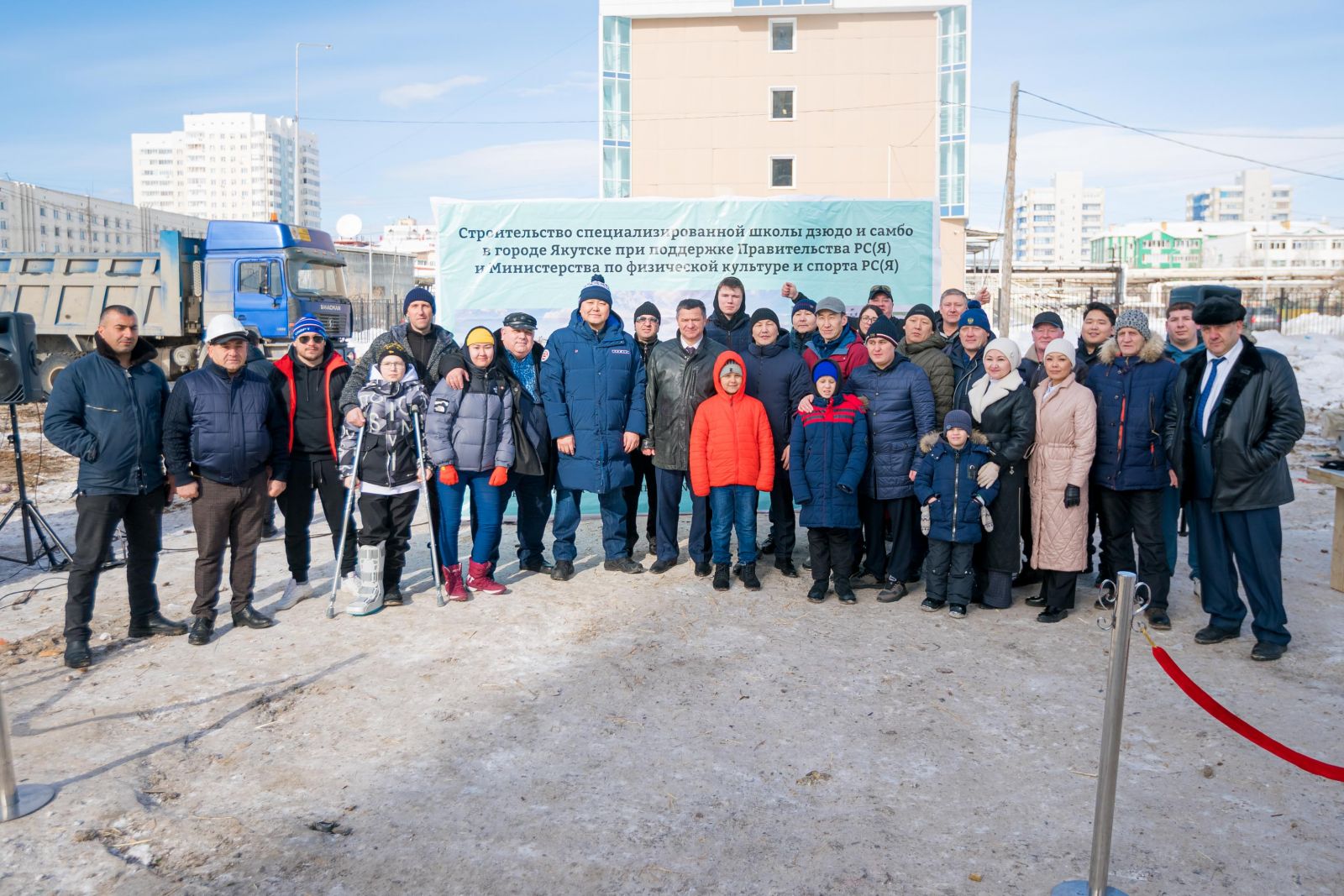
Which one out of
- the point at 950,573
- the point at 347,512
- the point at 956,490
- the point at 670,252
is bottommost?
the point at 950,573

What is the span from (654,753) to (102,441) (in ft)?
10.8

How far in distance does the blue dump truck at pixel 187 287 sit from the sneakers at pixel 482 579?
47.8ft

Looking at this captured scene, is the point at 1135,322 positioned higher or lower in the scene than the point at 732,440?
higher

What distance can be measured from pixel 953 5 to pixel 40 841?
3427 cm

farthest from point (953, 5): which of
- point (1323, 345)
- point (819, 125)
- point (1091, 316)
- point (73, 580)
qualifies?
point (73, 580)

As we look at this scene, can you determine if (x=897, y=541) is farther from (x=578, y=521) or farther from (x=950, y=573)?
(x=578, y=521)

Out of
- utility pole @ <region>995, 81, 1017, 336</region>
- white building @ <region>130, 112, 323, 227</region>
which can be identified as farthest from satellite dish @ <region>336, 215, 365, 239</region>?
white building @ <region>130, 112, 323, 227</region>

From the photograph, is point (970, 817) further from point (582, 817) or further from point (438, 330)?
point (438, 330)

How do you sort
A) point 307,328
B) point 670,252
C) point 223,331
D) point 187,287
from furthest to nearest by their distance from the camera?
point 187,287 < point 670,252 < point 307,328 < point 223,331

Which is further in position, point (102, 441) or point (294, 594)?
point (294, 594)

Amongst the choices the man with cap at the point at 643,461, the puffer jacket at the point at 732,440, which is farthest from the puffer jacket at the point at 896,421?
the man with cap at the point at 643,461

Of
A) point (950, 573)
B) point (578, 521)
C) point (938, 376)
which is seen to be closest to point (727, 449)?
point (578, 521)

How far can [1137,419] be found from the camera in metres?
5.60

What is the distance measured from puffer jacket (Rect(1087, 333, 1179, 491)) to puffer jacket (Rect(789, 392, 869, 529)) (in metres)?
1.41
